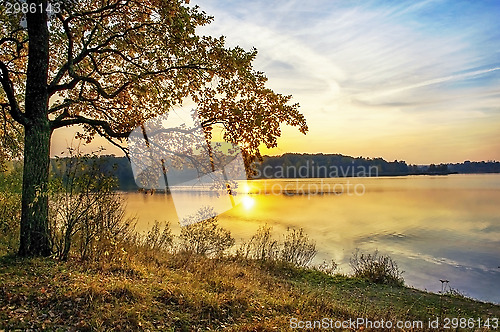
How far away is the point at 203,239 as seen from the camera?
554 inches

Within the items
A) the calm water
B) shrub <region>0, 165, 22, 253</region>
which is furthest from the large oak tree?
the calm water

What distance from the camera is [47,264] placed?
7.59 m

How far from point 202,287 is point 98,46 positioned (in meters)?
6.98

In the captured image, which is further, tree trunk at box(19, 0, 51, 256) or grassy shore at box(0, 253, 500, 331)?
tree trunk at box(19, 0, 51, 256)

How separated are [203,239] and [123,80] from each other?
738cm

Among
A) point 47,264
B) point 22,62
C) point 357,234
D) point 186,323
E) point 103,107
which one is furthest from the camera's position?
point 357,234

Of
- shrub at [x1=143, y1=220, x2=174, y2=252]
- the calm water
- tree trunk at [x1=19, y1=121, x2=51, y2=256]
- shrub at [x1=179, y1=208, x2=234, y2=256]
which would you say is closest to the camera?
tree trunk at [x1=19, y1=121, x2=51, y2=256]

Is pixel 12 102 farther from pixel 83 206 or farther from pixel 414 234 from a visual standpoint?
pixel 414 234

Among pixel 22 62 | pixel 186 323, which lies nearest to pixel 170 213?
pixel 22 62

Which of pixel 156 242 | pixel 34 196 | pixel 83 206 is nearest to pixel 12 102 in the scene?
pixel 34 196

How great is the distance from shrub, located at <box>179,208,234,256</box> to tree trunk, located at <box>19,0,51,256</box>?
21.0ft

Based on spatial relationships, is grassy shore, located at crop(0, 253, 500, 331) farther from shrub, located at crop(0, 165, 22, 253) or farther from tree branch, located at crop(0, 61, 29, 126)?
shrub, located at crop(0, 165, 22, 253)

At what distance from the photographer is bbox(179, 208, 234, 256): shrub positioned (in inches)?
552

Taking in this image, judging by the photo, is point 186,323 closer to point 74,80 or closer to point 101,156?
point 101,156
